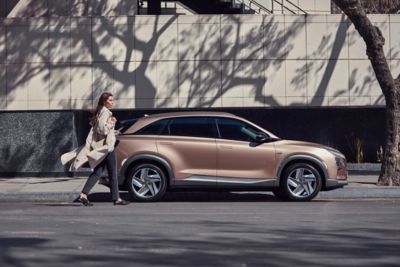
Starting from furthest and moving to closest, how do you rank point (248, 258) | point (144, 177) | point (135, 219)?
1. point (144, 177)
2. point (135, 219)
3. point (248, 258)

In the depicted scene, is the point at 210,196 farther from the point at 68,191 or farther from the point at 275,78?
the point at 275,78

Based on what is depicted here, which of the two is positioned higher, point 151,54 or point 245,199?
point 151,54

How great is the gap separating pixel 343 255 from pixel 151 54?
12464 millimetres

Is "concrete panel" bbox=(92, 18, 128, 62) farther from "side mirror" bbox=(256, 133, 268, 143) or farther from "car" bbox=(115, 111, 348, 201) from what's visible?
"side mirror" bbox=(256, 133, 268, 143)

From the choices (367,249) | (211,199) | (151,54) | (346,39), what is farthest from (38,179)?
(367,249)

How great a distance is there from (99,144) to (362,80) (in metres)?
8.79

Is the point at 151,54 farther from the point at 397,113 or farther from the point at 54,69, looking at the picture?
the point at 397,113

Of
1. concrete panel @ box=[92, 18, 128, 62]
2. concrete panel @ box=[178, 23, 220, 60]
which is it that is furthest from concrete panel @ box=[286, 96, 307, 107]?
concrete panel @ box=[92, 18, 128, 62]

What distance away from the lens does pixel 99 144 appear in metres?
14.5

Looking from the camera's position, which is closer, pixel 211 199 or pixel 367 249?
pixel 367 249

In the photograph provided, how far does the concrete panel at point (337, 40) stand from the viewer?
68.6ft

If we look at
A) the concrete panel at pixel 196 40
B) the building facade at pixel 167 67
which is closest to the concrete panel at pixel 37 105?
the building facade at pixel 167 67

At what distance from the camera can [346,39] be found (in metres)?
21.0

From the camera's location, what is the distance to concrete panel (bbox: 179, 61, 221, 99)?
68.1 feet
